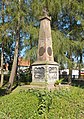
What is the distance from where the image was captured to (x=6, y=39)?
54.4 feet

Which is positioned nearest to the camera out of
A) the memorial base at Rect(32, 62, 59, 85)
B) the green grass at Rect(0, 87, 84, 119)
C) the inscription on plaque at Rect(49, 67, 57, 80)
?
the green grass at Rect(0, 87, 84, 119)

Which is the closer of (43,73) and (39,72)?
(43,73)

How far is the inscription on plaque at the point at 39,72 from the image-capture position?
11.7 meters

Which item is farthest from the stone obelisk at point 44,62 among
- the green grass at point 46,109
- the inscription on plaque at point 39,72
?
the green grass at point 46,109

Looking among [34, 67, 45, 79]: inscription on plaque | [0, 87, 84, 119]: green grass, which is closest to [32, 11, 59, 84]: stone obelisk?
[34, 67, 45, 79]: inscription on plaque

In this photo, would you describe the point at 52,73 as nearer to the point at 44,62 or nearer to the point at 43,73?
the point at 43,73

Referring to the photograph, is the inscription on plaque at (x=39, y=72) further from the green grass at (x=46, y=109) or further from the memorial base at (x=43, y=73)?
the green grass at (x=46, y=109)

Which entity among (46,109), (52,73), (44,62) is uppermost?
(44,62)

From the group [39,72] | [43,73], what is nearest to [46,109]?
[43,73]

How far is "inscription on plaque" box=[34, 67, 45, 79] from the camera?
11.7m

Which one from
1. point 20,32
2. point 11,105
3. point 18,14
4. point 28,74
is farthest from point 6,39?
point 11,105

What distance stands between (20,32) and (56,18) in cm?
438

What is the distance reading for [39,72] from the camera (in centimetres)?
1188

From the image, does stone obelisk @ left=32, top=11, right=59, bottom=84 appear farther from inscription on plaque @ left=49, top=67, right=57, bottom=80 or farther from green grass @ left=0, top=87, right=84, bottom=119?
green grass @ left=0, top=87, right=84, bottom=119
